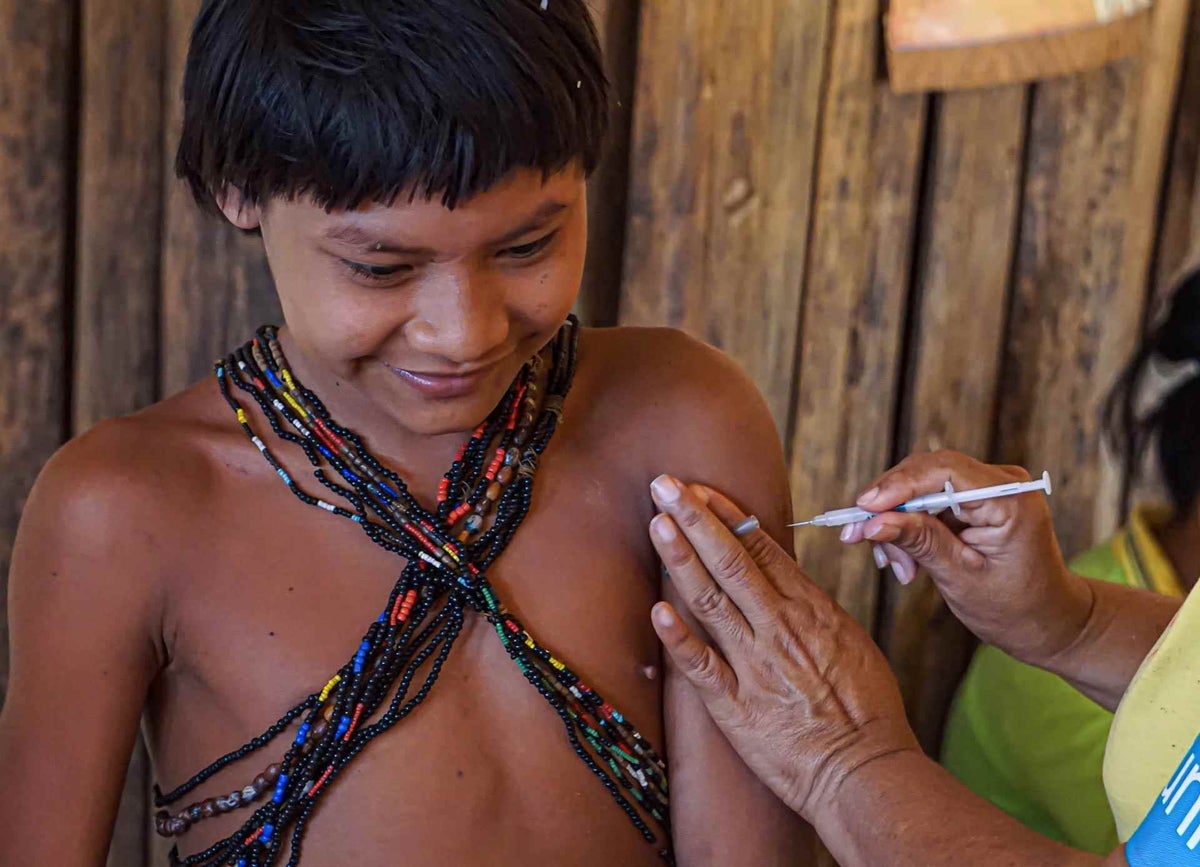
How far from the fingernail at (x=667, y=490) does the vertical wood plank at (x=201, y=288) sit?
0.72 meters

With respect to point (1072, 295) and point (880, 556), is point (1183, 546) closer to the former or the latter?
point (1072, 295)

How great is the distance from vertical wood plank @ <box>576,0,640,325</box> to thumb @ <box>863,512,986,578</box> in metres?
0.74

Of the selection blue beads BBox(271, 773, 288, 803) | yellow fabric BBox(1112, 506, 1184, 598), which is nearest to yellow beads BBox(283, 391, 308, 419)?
blue beads BBox(271, 773, 288, 803)

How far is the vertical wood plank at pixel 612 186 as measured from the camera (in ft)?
6.49

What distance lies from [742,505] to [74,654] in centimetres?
67

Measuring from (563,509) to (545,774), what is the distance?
0.27m

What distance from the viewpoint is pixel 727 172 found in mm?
2033

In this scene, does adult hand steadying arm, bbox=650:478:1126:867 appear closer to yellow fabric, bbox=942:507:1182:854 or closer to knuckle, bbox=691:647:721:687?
knuckle, bbox=691:647:721:687

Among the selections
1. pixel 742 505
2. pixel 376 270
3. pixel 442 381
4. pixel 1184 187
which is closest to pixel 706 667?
pixel 742 505

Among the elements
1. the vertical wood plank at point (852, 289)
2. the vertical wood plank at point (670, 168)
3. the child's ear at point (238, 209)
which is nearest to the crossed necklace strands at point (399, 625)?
the child's ear at point (238, 209)

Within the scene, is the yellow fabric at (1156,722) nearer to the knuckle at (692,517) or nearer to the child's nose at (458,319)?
the knuckle at (692,517)

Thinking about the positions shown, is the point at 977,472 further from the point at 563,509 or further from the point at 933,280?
the point at 933,280

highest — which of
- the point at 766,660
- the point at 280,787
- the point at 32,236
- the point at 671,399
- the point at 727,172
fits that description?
the point at 727,172

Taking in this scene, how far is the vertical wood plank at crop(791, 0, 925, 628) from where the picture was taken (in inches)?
82.2
